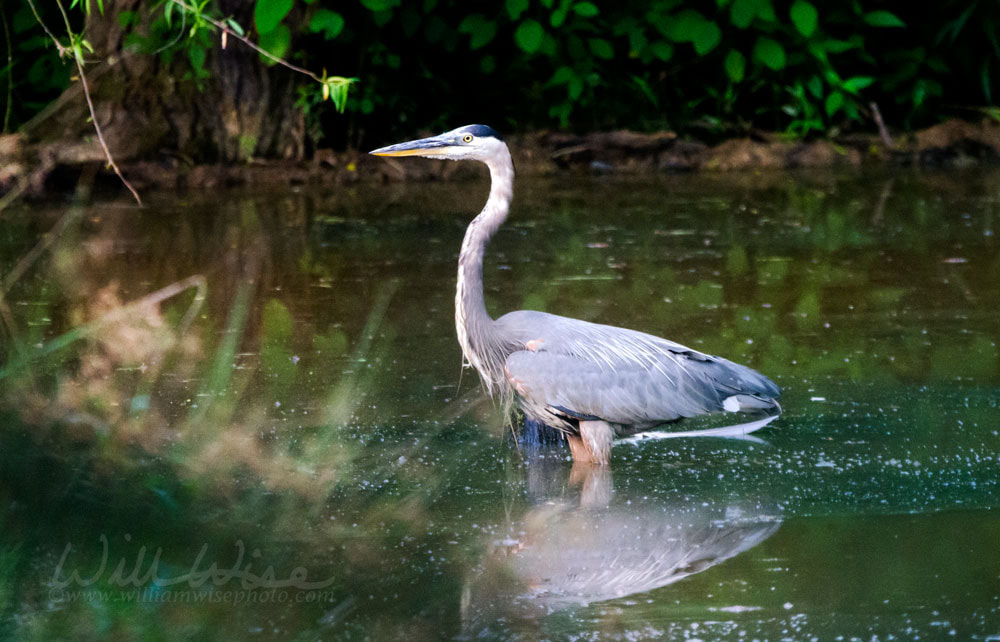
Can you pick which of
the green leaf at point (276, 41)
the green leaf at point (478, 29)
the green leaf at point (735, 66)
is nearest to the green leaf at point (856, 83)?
the green leaf at point (735, 66)

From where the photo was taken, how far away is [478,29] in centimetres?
1049

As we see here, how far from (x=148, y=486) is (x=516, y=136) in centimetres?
745

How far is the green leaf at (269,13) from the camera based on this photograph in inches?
358

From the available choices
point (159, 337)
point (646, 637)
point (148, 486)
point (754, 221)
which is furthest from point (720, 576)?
point (754, 221)

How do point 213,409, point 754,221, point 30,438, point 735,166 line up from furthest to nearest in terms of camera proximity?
point 735,166, point 754,221, point 213,409, point 30,438

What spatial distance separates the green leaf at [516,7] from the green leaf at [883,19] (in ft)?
10.1

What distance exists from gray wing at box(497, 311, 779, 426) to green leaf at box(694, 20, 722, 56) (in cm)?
623

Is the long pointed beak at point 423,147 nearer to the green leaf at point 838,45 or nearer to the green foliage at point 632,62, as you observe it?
the green foliage at point 632,62

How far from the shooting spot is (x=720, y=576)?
330cm

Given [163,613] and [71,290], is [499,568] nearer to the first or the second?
[163,613]

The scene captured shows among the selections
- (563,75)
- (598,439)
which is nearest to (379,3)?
(563,75)

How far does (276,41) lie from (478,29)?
1.86 metres

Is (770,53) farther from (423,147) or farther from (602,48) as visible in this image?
(423,147)

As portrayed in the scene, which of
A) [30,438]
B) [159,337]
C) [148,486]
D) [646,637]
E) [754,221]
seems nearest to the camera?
[646,637]
